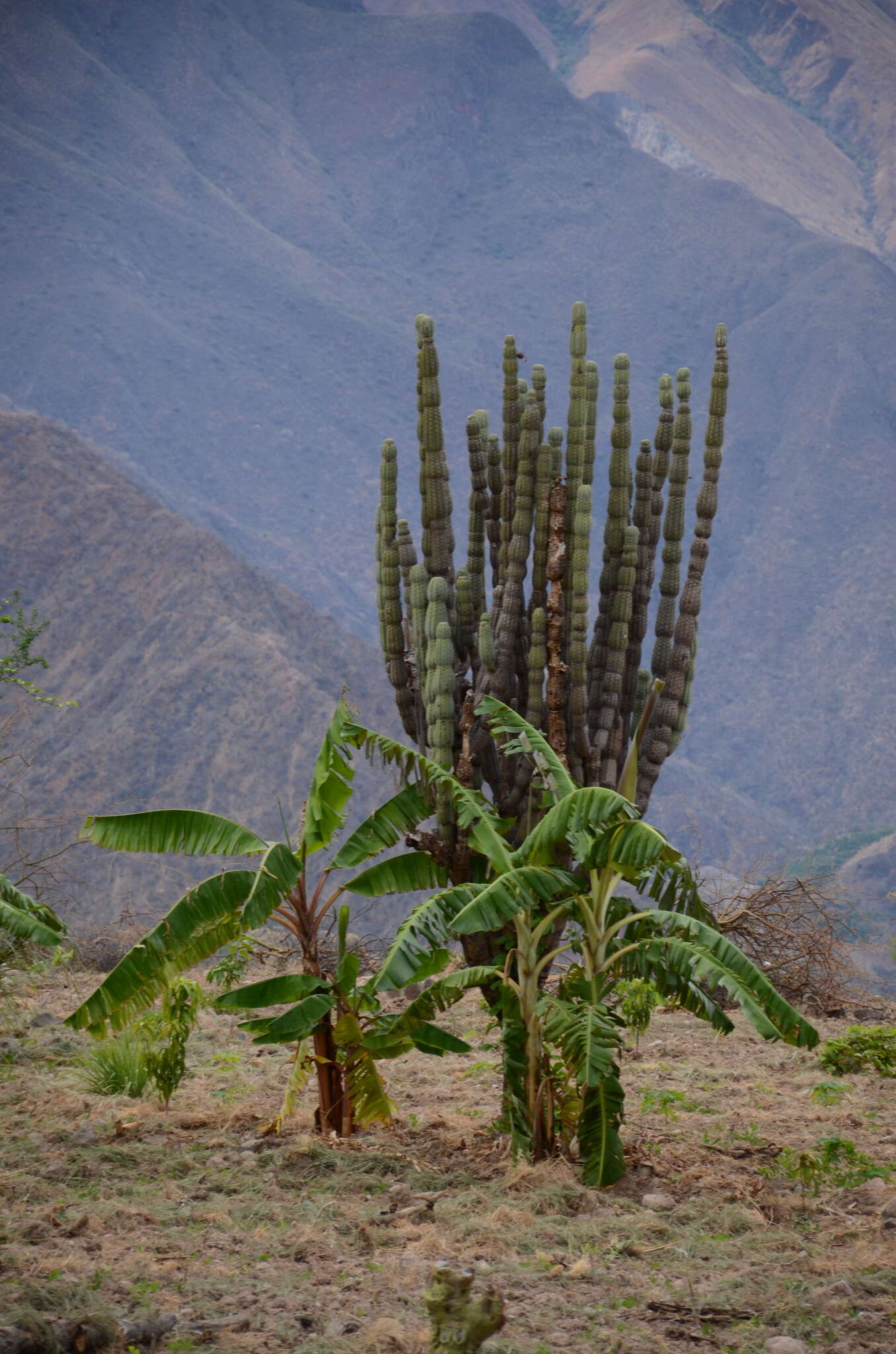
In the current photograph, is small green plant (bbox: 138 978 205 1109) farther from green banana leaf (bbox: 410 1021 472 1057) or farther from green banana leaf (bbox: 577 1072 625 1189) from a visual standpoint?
green banana leaf (bbox: 577 1072 625 1189)

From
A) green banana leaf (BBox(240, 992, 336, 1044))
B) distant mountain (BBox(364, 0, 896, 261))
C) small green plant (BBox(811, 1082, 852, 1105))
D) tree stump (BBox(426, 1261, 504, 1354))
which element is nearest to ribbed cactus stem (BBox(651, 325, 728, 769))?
small green plant (BBox(811, 1082, 852, 1105))

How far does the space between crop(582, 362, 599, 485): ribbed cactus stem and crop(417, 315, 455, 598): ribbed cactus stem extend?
2.72 feet

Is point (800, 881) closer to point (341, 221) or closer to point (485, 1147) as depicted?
point (485, 1147)

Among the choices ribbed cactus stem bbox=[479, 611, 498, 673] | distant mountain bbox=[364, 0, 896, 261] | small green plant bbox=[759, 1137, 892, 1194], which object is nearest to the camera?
small green plant bbox=[759, 1137, 892, 1194]

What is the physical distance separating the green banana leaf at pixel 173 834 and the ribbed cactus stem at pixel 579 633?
201cm

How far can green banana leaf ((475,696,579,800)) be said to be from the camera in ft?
19.3

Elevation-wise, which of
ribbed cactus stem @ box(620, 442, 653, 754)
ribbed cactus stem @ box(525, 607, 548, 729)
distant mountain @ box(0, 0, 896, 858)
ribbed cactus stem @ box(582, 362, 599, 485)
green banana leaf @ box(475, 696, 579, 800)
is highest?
distant mountain @ box(0, 0, 896, 858)

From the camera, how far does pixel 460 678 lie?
296 inches

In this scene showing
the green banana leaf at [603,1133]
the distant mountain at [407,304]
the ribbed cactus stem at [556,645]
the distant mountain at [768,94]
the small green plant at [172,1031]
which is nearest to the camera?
the green banana leaf at [603,1133]

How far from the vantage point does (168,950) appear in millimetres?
5902

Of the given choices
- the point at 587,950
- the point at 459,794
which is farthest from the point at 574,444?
the point at 587,950

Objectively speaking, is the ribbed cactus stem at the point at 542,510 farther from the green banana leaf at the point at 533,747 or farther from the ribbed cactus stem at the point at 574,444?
the green banana leaf at the point at 533,747

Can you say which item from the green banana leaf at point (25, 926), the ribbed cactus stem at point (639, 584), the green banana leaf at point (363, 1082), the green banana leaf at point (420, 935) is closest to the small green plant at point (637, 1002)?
the green banana leaf at point (420, 935)

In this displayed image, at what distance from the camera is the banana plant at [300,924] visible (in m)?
5.85
